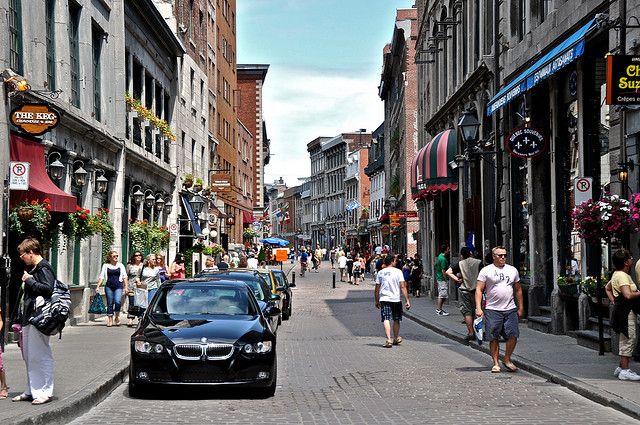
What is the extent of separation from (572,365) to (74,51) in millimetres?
16114

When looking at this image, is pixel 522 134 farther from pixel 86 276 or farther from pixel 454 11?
pixel 454 11

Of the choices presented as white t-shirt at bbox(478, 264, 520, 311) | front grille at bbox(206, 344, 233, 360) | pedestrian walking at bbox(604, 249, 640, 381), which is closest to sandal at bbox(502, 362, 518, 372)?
white t-shirt at bbox(478, 264, 520, 311)

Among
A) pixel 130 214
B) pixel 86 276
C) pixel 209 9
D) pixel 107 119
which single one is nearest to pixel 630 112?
pixel 86 276

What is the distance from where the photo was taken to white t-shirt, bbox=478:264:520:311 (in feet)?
51.9

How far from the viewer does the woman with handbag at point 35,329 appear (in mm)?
11359

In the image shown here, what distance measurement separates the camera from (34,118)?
63.6 feet

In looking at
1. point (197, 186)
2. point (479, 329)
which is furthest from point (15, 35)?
point (197, 186)

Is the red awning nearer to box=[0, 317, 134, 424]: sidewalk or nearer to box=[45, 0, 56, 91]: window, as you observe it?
box=[45, 0, 56, 91]: window

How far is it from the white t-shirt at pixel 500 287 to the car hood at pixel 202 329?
3.87 meters

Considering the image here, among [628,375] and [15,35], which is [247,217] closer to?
[15,35]

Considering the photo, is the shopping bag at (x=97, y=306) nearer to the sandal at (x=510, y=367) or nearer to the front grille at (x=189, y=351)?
the sandal at (x=510, y=367)

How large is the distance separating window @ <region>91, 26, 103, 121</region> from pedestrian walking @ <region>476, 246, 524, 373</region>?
53.2 ft

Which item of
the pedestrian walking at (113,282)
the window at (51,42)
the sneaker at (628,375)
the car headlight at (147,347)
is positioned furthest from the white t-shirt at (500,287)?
the window at (51,42)

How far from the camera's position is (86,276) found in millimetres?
27141
